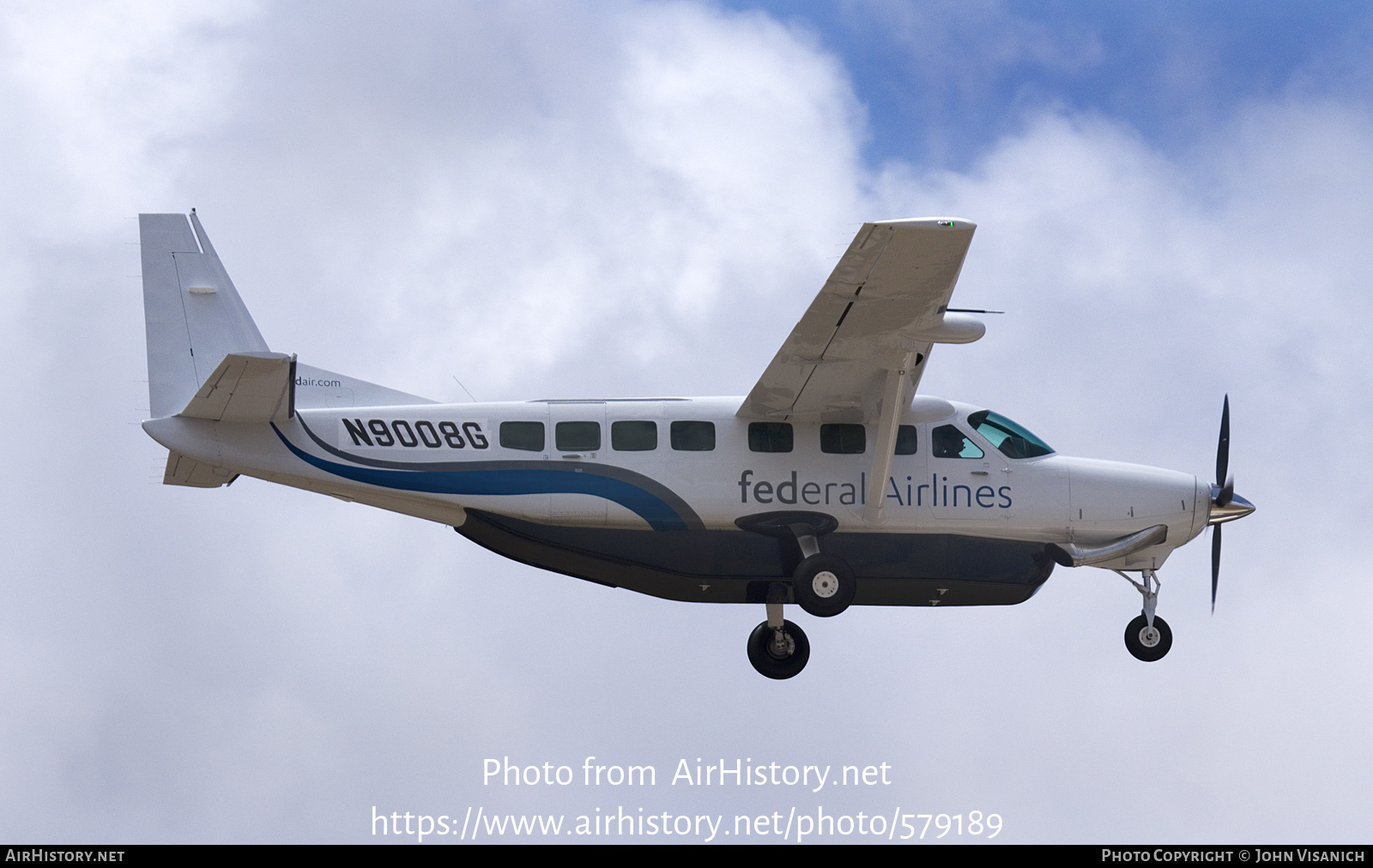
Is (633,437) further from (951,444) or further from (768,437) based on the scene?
(951,444)

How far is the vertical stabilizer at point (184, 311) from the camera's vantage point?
23.0 m

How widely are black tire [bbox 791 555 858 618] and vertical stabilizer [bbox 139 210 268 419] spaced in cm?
758

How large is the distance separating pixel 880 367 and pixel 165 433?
8918 millimetres

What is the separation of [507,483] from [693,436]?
8.14 feet

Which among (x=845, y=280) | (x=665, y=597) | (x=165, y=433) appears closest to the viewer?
(x=845, y=280)

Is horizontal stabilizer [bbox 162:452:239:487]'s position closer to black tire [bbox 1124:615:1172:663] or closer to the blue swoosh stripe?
the blue swoosh stripe

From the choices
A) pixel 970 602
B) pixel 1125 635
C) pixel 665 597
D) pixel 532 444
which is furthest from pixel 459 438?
pixel 1125 635

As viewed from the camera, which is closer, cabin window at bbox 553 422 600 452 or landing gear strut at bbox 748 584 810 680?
cabin window at bbox 553 422 600 452

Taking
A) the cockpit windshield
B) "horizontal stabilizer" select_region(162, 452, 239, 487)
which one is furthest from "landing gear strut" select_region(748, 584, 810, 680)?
"horizontal stabilizer" select_region(162, 452, 239, 487)

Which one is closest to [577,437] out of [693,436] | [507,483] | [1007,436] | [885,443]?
[507,483]

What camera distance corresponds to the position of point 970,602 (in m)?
24.2

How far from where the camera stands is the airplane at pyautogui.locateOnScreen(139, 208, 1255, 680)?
22828mm

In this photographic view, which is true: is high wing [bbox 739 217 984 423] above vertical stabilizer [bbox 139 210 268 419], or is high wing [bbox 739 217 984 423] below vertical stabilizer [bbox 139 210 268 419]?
below

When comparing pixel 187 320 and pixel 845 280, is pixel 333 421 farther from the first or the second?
pixel 845 280
